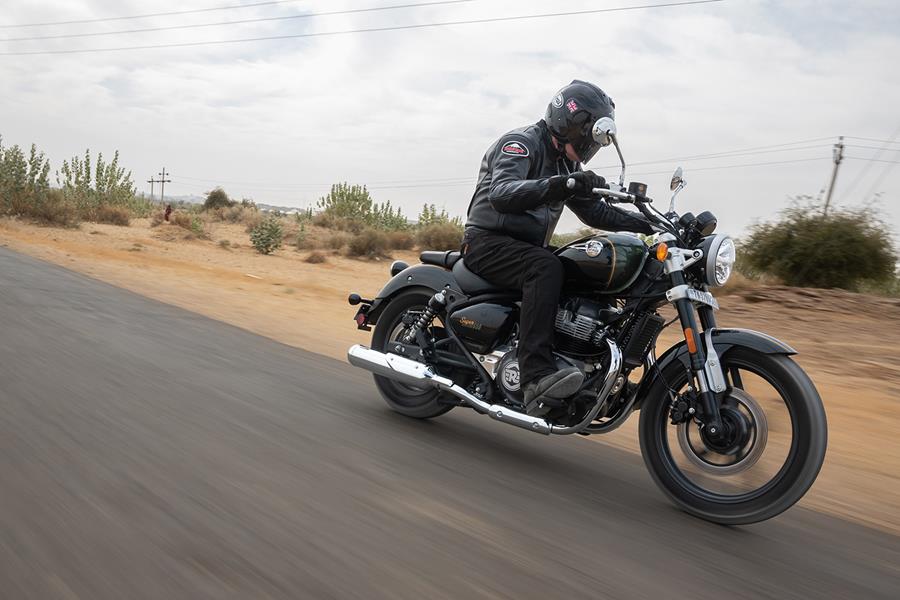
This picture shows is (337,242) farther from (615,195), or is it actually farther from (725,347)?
(725,347)

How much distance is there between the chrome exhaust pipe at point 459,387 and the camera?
4215 mm

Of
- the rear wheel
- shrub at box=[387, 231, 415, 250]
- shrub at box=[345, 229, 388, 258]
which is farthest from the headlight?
shrub at box=[387, 231, 415, 250]

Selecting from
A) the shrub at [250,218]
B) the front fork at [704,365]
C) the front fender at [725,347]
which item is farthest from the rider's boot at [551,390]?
the shrub at [250,218]

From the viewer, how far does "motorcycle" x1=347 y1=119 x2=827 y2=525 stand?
373cm

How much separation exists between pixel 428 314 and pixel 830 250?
14.4m

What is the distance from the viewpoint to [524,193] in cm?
449

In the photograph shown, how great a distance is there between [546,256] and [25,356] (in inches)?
163

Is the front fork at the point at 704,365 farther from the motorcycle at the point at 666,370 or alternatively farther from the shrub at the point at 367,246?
the shrub at the point at 367,246

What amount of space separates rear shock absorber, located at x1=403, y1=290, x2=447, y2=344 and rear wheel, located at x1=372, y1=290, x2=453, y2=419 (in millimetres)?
60

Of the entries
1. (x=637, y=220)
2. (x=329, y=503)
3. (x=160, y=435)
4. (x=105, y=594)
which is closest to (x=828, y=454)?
(x=637, y=220)

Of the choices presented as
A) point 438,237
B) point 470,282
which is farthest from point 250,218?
point 470,282

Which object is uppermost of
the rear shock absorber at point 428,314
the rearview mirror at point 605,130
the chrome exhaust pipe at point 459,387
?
the rearview mirror at point 605,130

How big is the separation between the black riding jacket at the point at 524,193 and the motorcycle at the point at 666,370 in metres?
0.29

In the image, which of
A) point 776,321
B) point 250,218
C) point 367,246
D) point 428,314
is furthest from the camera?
point 250,218
